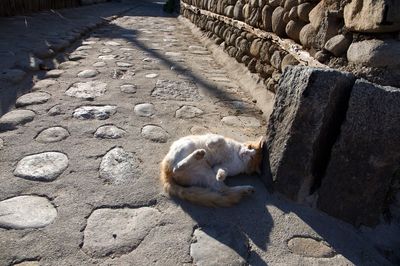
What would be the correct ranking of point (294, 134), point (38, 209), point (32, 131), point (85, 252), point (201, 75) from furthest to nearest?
point (201, 75), point (32, 131), point (294, 134), point (38, 209), point (85, 252)

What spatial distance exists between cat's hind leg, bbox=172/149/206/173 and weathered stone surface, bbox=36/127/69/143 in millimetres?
1029

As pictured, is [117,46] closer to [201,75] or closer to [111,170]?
[201,75]

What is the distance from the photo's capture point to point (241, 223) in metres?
1.77

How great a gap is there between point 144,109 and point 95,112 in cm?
44

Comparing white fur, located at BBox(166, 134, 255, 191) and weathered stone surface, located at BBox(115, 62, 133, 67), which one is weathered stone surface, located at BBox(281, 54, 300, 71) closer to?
white fur, located at BBox(166, 134, 255, 191)

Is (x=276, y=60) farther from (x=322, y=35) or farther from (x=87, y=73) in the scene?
(x=87, y=73)

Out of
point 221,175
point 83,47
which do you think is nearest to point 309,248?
point 221,175

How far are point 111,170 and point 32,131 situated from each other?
2.68 feet

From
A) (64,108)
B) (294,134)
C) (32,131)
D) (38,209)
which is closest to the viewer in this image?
(38,209)

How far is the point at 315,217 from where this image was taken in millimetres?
1842

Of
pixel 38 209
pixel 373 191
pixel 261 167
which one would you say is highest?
pixel 373 191

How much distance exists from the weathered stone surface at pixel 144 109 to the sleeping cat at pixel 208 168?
0.95 m

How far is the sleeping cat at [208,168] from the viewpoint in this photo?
1.85 m

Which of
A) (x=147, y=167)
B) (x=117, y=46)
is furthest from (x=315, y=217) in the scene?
(x=117, y=46)
